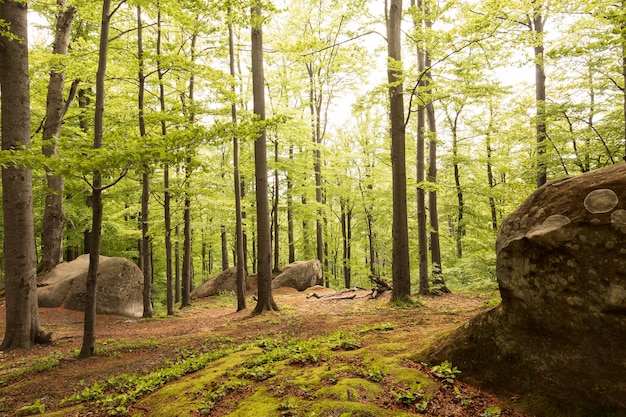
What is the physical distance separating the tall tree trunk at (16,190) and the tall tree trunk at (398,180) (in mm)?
8523

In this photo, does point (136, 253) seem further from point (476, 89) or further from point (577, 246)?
point (577, 246)

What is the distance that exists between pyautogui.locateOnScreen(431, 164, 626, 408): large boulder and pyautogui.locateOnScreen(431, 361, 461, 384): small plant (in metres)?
0.11

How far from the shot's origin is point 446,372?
3572 mm

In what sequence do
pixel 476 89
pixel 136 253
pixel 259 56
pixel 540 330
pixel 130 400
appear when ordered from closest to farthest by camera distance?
pixel 540 330 → pixel 130 400 → pixel 476 89 → pixel 259 56 → pixel 136 253

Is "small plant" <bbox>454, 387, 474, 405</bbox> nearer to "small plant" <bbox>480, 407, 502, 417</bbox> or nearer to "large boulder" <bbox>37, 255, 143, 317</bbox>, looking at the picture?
"small plant" <bbox>480, 407, 502, 417</bbox>

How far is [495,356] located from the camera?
3377 millimetres

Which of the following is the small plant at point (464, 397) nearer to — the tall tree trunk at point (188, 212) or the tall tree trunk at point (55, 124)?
the tall tree trunk at point (188, 212)

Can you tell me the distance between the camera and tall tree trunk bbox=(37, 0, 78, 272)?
38.3 feet

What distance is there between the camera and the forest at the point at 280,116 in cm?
702

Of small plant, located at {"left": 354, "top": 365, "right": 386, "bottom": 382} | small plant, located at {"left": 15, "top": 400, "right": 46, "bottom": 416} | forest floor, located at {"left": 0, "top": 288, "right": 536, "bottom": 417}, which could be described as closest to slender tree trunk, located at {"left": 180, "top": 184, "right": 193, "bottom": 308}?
forest floor, located at {"left": 0, "top": 288, "right": 536, "bottom": 417}

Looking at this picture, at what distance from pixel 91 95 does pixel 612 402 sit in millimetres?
18935

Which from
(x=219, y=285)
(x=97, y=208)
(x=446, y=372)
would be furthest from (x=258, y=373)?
(x=219, y=285)

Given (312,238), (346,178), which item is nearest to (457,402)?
(346,178)

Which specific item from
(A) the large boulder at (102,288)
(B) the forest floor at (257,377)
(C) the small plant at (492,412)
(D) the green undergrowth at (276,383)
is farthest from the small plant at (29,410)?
(A) the large boulder at (102,288)
